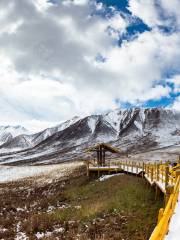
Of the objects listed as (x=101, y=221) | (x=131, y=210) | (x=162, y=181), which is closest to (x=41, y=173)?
(x=162, y=181)

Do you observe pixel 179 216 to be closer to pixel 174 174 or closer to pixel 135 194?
pixel 174 174

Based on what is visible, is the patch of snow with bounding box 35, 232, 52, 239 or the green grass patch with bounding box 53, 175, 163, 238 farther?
the patch of snow with bounding box 35, 232, 52, 239

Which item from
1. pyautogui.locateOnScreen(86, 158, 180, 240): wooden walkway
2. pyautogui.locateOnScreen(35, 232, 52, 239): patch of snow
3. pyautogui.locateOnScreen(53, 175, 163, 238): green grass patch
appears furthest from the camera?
pyautogui.locateOnScreen(35, 232, 52, 239): patch of snow

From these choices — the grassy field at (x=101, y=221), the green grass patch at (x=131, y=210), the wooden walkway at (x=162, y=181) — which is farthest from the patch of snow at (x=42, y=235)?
the wooden walkway at (x=162, y=181)

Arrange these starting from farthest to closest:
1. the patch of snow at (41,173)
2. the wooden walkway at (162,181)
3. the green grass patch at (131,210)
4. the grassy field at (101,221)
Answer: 1. the patch of snow at (41,173)
2. the green grass patch at (131,210)
3. the grassy field at (101,221)
4. the wooden walkway at (162,181)

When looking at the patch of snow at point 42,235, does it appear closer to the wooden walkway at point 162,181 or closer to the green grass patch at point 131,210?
the green grass patch at point 131,210

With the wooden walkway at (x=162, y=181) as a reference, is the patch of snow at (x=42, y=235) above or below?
below

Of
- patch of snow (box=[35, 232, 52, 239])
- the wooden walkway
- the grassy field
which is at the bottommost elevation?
patch of snow (box=[35, 232, 52, 239])

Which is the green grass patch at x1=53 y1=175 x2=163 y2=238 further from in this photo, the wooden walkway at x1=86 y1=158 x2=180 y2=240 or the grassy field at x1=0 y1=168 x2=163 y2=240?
the wooden walkway at x1=86 y1=158 x2=180 y2=240

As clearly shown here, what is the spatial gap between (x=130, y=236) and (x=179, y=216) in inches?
139

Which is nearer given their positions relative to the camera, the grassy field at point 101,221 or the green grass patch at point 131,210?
the grassy field at point 101,221

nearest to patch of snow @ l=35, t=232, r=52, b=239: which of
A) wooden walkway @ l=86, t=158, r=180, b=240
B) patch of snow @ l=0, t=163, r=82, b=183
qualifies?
wooden walkway @ l=86, t=158, r=180, b=240

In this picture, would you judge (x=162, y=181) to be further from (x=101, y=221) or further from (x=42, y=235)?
(x=42, y=235)

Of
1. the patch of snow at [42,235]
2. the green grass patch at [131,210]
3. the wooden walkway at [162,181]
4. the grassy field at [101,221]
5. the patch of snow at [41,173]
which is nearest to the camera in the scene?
the wooden walkway at [162,181]
